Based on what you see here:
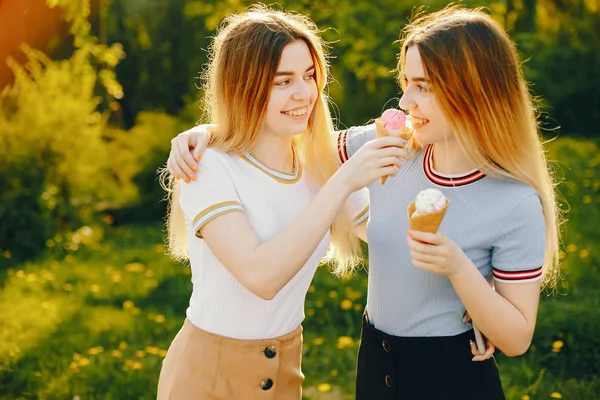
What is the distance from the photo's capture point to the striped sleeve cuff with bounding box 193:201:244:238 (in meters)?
2.31

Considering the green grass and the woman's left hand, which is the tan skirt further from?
the green grass

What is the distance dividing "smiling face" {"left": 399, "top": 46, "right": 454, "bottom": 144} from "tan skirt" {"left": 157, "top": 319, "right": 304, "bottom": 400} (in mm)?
842

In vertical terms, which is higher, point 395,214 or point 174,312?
point 395,214

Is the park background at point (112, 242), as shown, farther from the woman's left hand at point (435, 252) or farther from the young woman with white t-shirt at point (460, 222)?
the woman's left hand at point (435, 252)

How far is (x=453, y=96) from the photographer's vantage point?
2285mm

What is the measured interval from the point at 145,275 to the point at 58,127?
2.30 meters

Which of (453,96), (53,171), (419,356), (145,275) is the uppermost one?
(453,96)

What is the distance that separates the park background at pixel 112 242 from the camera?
455cm

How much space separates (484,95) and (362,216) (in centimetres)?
75

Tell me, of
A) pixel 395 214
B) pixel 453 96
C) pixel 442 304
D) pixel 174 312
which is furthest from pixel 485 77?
pixel 174 312

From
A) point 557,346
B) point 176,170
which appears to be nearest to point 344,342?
point 557,346

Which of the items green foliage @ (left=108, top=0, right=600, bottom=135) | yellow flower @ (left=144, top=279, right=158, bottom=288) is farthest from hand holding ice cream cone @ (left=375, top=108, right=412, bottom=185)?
green foliage @ (left=108, top=0, right=600, bottom=135)

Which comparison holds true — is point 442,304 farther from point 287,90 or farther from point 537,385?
point 537,385

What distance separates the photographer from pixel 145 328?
216 inches
